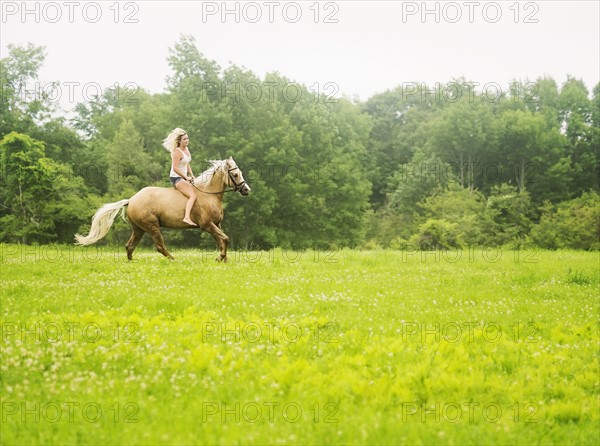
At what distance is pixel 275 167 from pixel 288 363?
40.9 meters

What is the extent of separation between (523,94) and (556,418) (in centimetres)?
Result: 8942

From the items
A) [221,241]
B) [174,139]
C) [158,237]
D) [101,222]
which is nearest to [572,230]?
[221,241]

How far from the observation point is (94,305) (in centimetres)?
908

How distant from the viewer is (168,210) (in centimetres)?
1515

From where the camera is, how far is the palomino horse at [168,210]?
15.0 metres

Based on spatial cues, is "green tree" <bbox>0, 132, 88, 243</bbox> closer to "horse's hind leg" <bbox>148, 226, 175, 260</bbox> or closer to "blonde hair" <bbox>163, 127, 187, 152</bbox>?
"horse's hind leg" <bbox>148, 226, 175, 260</bbox>

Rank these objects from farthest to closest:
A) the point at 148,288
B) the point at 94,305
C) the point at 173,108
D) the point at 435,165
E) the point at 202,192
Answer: the point at 435,165
the point at 173,108
the point at 202,192
the point at 148,288
the point at 94,305

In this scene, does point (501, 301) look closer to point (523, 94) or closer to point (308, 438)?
point (308, 438)

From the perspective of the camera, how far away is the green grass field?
15.9 feet

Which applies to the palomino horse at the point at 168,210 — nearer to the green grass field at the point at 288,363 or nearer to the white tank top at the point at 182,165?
the white tank top at the point at 182,165

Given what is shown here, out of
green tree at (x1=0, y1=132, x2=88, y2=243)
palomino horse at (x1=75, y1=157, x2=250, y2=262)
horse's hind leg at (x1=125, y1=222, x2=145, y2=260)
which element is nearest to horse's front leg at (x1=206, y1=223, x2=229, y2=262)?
palomino horse at (x1=75, y1=157, x2=250, y2=262)

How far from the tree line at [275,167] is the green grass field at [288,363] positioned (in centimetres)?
2717

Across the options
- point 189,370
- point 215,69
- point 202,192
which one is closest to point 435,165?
point 215,69

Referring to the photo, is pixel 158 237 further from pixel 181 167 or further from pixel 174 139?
pixel 174 139
